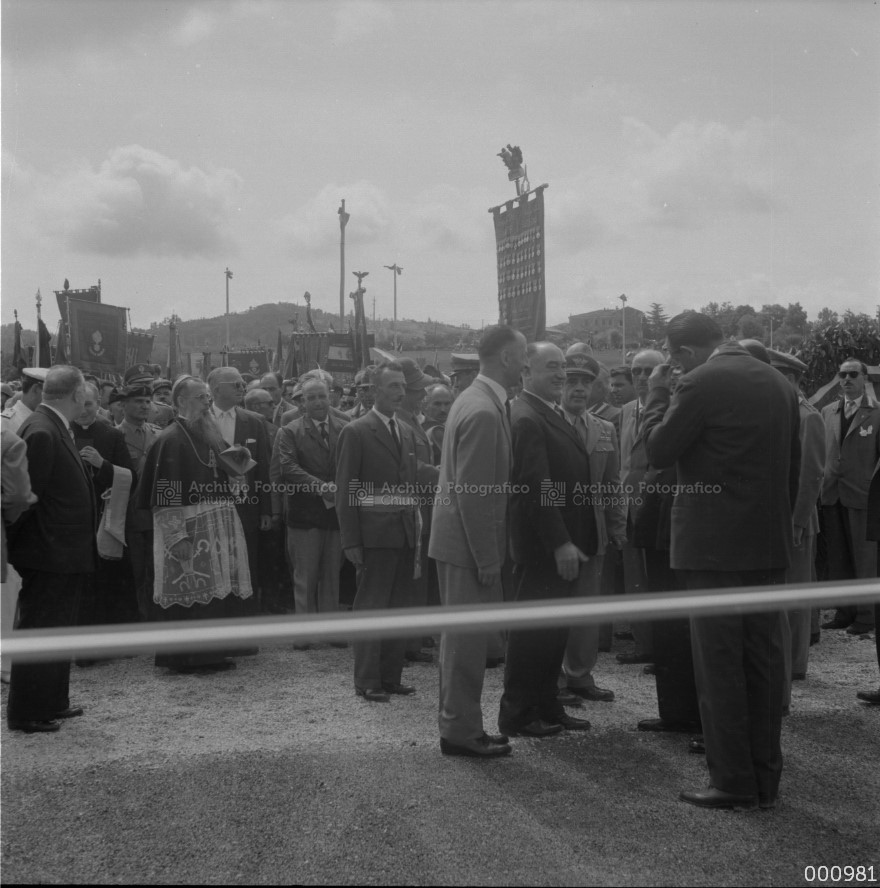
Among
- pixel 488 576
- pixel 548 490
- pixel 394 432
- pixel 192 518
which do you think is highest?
pixel 394 432

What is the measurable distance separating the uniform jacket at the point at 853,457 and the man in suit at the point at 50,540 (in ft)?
17.7

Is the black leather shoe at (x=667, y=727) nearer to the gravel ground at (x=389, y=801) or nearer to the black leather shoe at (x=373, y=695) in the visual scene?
the gravel ground at (x=389, y=801)

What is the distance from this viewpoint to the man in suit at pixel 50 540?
4172 millimetres

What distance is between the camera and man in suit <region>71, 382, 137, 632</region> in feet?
17.6

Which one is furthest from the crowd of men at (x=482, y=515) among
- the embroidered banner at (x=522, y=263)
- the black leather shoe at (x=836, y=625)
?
the black leather shoe at (x=836, y=625)

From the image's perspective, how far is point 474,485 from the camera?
154 inches

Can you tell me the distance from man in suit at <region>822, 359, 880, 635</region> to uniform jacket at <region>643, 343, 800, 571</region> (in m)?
3.80

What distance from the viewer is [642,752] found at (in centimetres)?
408

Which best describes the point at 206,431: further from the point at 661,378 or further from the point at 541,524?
the point at 661,378

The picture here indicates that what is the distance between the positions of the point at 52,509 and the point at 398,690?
6.66ft

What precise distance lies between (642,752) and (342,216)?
8.67ft

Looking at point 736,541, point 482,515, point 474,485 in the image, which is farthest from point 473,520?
point 736,541

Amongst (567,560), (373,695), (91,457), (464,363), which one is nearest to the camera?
(567,560)

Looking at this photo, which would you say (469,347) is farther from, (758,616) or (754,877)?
(754,877)
